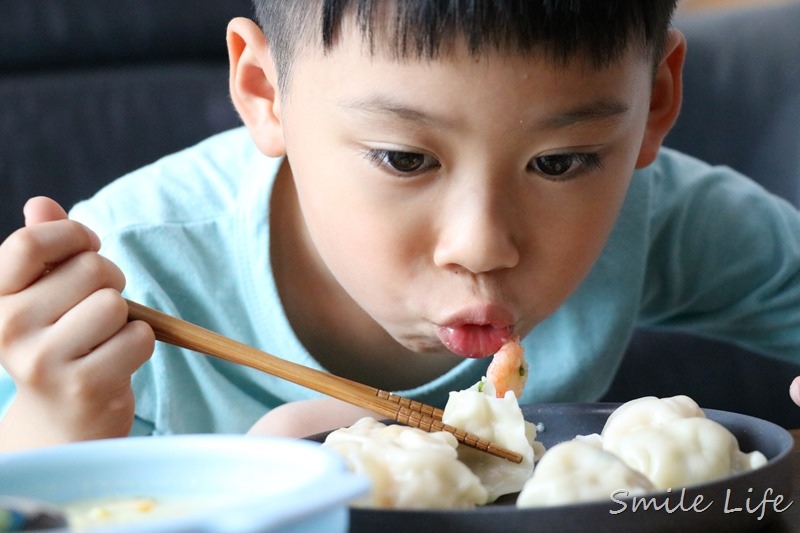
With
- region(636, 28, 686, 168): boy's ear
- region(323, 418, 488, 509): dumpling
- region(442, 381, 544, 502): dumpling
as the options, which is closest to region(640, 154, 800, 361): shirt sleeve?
region(636, 28, 686, 168): boy's ear

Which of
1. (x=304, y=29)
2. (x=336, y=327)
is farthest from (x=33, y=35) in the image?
(x=304, y=29)

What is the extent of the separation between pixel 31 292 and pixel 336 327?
0.51m

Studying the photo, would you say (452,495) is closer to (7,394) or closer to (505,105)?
(505,105)

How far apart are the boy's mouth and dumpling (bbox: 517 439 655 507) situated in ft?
1.20

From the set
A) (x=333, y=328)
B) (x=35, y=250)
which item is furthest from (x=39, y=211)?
(x=333, y=328)

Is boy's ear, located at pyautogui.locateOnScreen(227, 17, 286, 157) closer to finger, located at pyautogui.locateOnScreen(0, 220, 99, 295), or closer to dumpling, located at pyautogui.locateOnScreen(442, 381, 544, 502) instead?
finger, located at pyautogui.locateOnScreen(0, 220, 99, 295)

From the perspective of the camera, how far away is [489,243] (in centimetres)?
83

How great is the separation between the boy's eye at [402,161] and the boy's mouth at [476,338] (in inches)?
6.1

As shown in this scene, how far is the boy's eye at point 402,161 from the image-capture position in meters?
0.87

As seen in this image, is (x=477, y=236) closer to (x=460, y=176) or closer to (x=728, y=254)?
(x=460, y=176)

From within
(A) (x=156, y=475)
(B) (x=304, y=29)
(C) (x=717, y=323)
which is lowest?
(C) (x=717, y=323)

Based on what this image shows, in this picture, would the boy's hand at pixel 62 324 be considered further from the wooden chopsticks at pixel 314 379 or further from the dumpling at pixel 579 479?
the dumpling at pixel 579 479

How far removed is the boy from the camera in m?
0.83

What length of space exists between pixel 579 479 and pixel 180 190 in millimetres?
937
